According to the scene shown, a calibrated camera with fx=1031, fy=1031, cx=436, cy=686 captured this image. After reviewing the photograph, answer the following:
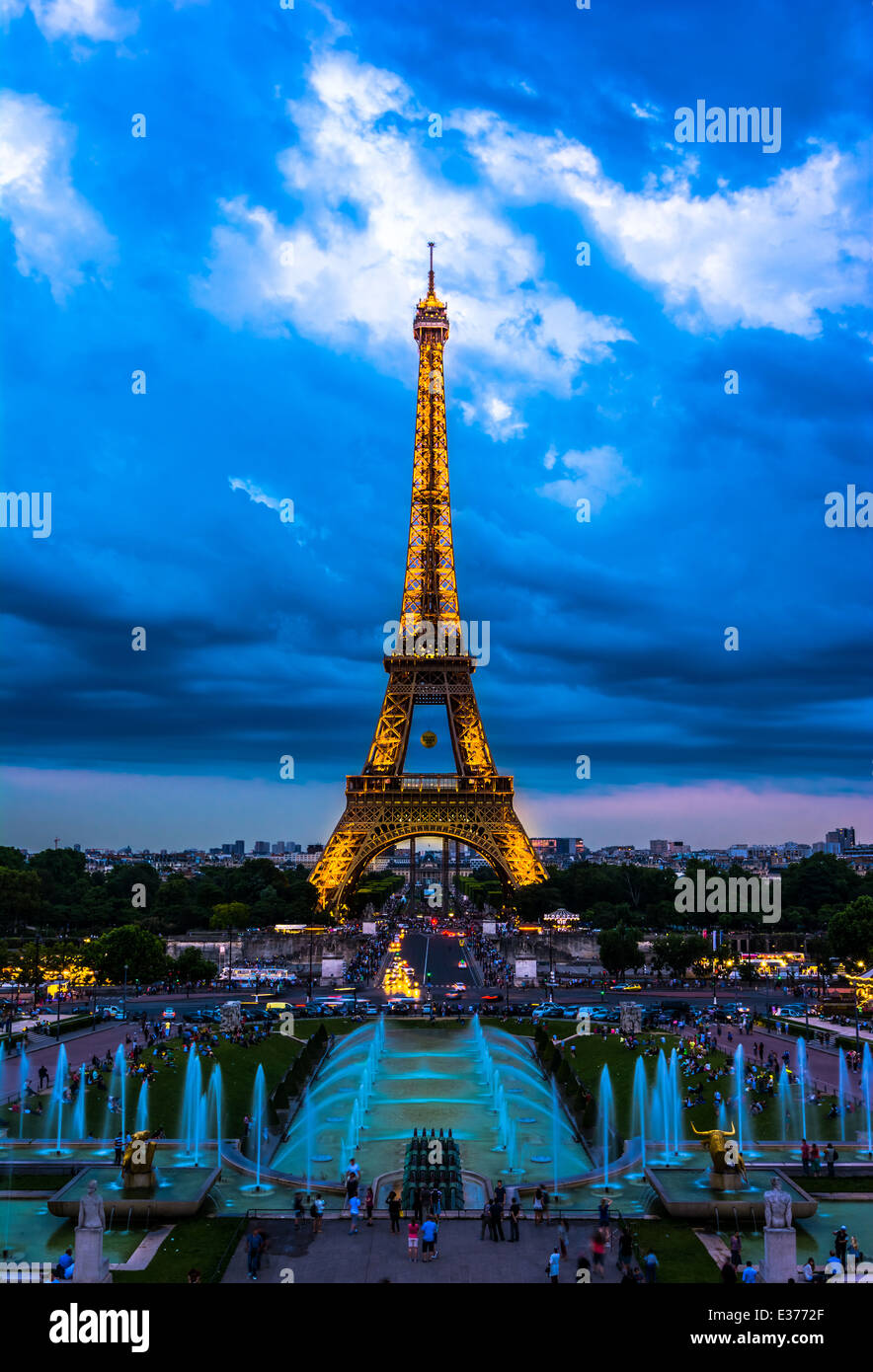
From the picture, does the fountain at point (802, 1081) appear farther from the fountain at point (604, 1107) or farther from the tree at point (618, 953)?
the tree at point (618, 953)

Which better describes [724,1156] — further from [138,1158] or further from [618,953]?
[618,953]

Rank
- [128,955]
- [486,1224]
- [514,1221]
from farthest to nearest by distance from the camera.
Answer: [128,955]
[486,1224]
[514,1221]

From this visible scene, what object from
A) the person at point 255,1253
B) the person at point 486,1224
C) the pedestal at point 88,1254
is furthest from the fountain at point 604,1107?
the pedestal at point 88,1254

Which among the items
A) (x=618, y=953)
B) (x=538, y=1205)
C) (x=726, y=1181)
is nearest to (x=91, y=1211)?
(x=538, y=1205)

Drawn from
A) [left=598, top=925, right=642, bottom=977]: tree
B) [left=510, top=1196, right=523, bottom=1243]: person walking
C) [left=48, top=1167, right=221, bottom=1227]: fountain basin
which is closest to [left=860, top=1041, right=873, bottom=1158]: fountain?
[left=510, top=1196, right=523, bottom=1243]: person walking

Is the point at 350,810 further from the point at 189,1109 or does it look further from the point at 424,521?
the point at 189,1109
